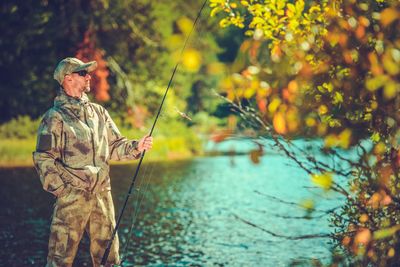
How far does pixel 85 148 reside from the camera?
19.4 feet

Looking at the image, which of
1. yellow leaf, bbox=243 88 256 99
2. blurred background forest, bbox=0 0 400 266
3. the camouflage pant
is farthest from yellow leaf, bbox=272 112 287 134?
the camouflage pant

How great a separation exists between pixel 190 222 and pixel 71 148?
7.74 metres

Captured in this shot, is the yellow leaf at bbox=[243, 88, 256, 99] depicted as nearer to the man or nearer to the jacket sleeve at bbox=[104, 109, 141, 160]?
the man

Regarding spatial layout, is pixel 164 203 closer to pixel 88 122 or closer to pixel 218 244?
pixel 218 244

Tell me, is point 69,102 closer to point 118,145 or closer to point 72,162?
point 72,162

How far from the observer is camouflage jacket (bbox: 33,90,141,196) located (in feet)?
18.9

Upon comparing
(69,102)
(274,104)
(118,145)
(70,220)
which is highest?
(69,102)

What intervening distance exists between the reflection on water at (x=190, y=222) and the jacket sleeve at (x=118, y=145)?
1.07 feet

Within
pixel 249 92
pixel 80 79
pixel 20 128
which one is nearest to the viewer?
pixel 249 92

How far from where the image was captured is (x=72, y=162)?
5.89 meters

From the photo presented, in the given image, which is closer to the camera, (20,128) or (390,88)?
(390,88)

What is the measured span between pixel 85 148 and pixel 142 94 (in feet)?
99.7

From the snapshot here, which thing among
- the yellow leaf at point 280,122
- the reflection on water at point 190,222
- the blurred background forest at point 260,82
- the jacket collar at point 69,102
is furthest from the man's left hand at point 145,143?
the yellow leaf at point 280,122

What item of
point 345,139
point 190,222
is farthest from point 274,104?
point 190,222
